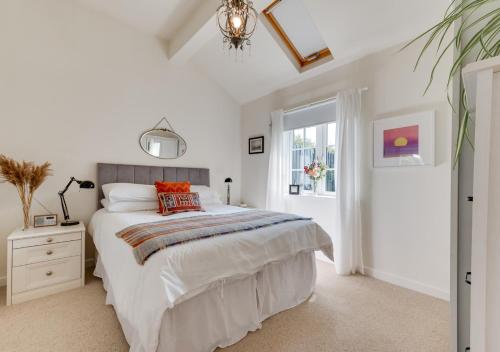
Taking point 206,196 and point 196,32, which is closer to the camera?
point 196,32

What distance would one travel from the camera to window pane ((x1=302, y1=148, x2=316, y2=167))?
340cm

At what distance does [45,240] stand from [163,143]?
70.9 inches

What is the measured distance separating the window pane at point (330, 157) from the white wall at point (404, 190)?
18.8 inches

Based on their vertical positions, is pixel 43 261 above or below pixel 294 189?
below

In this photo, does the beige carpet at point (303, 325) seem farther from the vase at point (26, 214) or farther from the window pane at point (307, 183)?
the window pane at point (307, 183)

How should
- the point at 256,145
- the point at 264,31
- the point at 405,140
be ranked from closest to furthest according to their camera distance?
the point at 405,140, the point at 264,31, the point at 256,145

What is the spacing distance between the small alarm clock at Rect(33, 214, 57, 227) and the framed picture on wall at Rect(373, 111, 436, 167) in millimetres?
3552

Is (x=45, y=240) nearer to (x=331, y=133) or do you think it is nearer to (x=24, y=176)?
(x=24, y=176)

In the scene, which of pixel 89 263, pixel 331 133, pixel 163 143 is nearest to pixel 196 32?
pixel 163 143

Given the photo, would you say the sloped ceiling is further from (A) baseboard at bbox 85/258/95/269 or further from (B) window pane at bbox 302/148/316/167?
(A) baseboard at bbox 85/258/95/269

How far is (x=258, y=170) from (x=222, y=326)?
2.73 meters

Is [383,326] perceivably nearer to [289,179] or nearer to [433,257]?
[433,257]

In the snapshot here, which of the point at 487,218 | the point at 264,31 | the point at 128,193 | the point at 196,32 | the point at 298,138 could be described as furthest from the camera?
the point at 298,138

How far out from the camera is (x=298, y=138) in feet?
11.8
